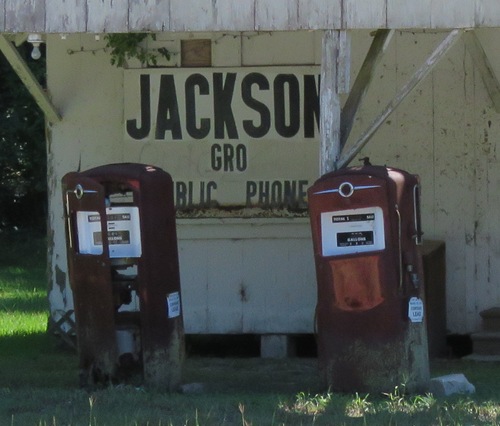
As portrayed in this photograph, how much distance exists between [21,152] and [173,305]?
12410 mm

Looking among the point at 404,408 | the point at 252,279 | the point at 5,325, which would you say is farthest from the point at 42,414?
the point at 5,325

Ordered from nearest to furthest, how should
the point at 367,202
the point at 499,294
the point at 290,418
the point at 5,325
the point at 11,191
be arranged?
the point at 290,418 < the point at 367,202 < the point at 499,294 < the point at 5,325 < the point at 11,191

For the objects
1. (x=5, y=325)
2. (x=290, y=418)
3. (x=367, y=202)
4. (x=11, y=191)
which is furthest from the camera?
(x=11, y=191)

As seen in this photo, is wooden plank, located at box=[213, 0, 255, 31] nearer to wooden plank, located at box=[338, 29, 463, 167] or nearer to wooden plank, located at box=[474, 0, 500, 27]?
wooden plank, located at box=[338, 29, 463, 167]

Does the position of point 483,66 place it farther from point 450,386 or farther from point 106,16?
point 106,16

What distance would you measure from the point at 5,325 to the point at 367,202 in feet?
19.7

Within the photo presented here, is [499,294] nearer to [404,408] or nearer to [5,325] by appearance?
[404,408]

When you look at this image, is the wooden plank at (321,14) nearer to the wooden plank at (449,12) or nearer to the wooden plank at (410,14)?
the wooden plank at (410,14)

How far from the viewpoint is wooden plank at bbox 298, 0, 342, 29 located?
7.44 meters

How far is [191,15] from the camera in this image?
7.54 m

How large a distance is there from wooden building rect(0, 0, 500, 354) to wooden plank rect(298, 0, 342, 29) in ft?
7.21

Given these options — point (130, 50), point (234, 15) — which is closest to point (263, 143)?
point (130, 50)

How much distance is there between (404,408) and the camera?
686cm

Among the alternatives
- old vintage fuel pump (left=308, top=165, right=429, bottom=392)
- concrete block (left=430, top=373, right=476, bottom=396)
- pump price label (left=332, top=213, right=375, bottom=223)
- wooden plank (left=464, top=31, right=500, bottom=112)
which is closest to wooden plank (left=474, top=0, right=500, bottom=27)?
old vintage fuel pump (left=308, top=165, right=429, bottom=392)
